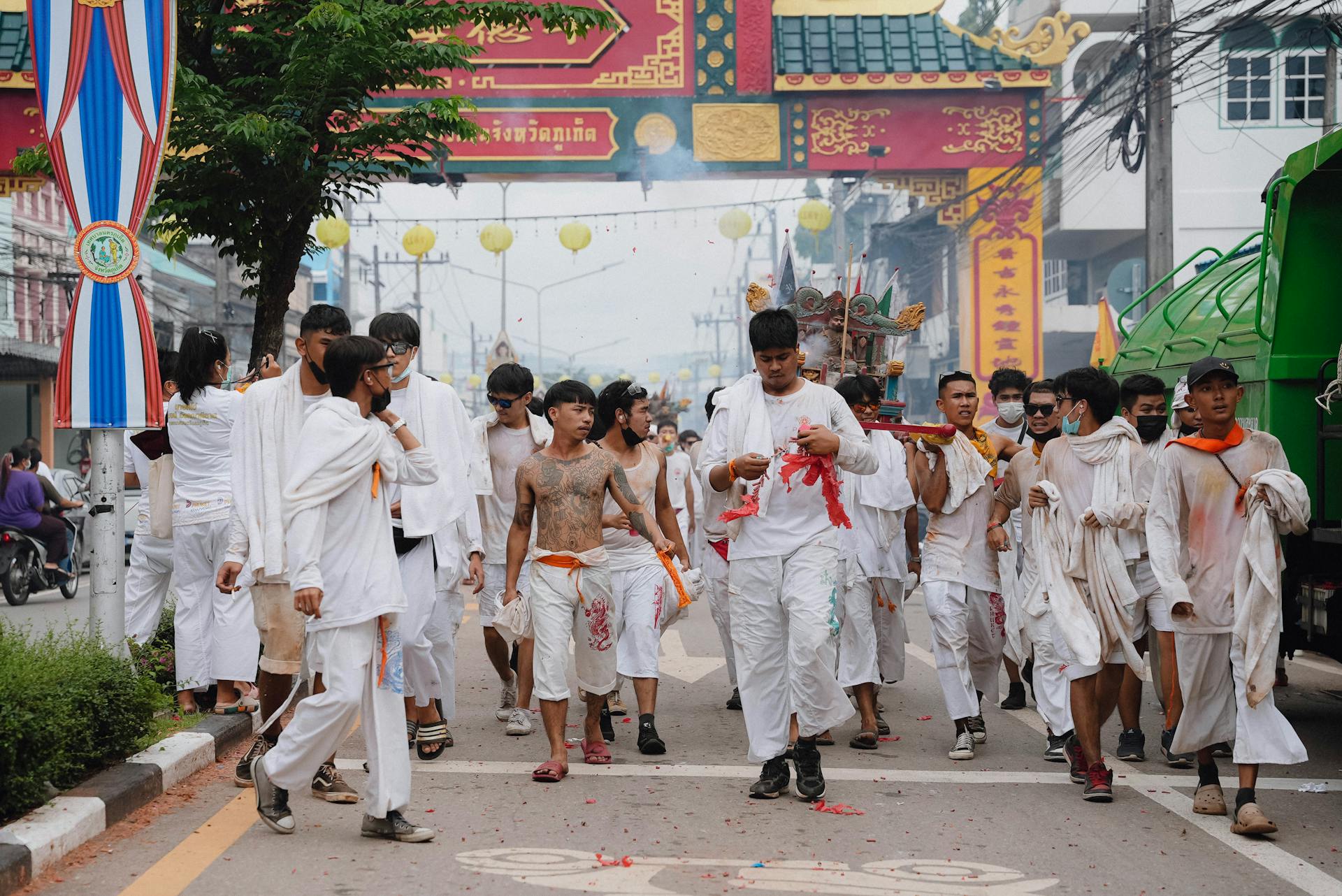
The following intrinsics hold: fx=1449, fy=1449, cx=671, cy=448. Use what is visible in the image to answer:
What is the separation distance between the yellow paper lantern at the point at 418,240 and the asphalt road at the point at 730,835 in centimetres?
1750

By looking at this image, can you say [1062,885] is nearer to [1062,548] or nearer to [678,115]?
[1062,548]

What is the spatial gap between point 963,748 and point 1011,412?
8.54ft

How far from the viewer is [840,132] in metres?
24.2

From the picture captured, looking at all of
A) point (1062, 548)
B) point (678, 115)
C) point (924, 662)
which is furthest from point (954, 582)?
point (678, 115)

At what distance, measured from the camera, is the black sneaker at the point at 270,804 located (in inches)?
208

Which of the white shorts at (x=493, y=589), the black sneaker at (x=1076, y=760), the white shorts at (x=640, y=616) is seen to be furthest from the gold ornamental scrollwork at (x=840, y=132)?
the black sneaker at (x=1076, y=760)

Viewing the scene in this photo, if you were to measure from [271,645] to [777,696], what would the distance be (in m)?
2.14

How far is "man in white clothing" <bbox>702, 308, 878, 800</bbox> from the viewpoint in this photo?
6152 millimetres

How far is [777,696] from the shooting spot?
624 cm

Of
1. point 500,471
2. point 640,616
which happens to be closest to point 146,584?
point 500,471

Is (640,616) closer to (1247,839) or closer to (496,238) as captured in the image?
(1247,839)

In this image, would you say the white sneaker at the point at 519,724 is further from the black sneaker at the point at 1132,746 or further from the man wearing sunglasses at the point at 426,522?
the black sneaker at the point at 1132,746

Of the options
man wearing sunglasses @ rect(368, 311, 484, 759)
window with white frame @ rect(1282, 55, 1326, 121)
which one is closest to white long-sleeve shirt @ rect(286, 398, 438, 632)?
man wearing sunglasses @ rect(368, 311, 484, 759)

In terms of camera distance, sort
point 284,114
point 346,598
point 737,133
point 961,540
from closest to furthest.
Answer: point 346,598
point 961,540
point 284,114
point 737,133
